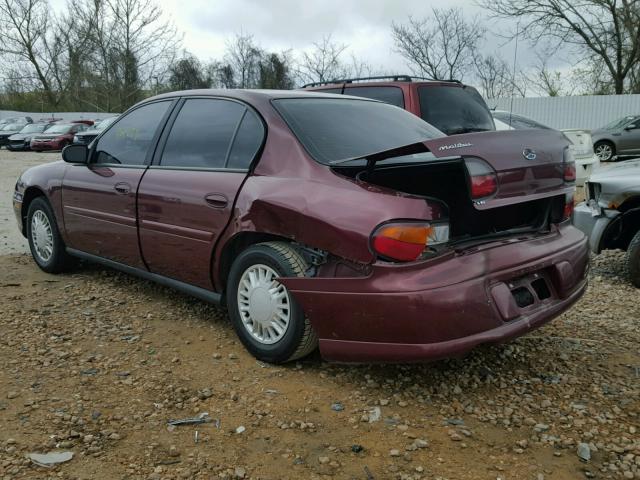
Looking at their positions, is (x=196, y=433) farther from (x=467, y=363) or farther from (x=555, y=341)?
(x=555, y=341)

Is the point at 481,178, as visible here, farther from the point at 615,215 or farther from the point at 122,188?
the point at 615,215

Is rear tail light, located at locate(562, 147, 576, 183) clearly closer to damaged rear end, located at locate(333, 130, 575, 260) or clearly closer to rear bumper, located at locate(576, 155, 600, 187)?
damaged rear end, located at locate(333, 130, 575, 260)

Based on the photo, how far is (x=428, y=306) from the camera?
2.64 meters

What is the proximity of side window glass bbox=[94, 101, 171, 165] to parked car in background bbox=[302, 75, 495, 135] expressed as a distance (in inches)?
113

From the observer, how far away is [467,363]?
11.0 ft

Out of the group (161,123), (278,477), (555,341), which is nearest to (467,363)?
(555,341)

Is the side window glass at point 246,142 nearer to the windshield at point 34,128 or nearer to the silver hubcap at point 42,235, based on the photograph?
the silver hubcap at point 42,235

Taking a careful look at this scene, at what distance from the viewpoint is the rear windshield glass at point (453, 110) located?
6.43 metres

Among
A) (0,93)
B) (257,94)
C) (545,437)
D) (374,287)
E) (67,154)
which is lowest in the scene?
(545,437)

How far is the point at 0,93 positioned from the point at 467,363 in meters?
59.7

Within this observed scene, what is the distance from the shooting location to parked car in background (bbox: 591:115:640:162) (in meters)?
16.9

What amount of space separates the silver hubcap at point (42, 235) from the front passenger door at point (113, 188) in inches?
16.3

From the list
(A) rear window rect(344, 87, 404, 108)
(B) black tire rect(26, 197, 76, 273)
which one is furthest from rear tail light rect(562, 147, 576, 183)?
(B) black tire rect(26, 197, 76, 273)

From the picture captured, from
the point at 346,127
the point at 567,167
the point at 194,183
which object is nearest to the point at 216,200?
the point at 194,183
